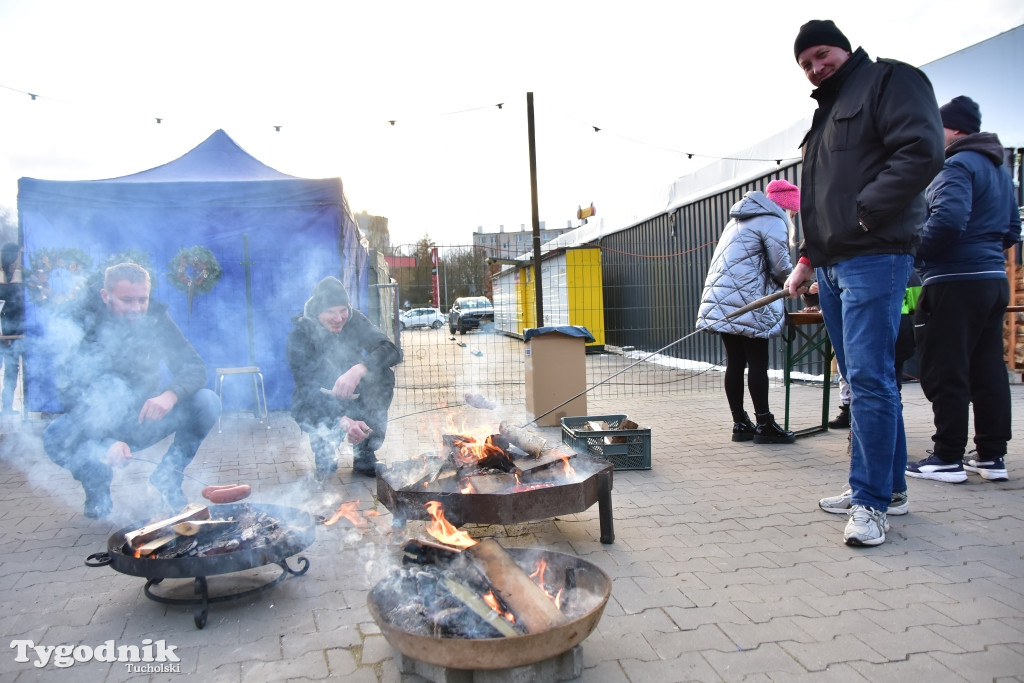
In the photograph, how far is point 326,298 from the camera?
461 cm

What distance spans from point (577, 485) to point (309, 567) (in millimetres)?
1321

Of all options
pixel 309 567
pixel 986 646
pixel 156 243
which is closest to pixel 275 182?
pixel 156 243

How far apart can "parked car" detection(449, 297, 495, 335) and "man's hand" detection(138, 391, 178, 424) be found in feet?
26.1

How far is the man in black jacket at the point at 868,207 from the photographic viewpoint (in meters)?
2.89

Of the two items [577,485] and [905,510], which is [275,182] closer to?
[577,485]

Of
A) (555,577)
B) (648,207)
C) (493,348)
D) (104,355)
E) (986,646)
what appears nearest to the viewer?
(986,646)

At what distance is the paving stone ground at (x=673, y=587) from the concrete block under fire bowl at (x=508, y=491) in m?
0.28

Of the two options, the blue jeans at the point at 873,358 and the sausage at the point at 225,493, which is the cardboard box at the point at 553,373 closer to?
the blue jeans at the point at 873,358

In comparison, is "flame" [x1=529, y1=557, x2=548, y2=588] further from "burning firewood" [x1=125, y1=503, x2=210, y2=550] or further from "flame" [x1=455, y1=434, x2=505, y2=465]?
"burning firewood" [x1=125, y1=503, x2=210, y2=550]

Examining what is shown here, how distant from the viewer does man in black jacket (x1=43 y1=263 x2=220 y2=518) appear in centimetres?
376

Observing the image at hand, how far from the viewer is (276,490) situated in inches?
173

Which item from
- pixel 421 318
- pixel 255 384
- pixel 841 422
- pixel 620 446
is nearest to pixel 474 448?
pixel 620 446

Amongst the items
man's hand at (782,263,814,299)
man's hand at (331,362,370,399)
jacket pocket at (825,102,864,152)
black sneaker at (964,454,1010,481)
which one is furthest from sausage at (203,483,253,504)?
black sneaker at (964,454,1010,481)

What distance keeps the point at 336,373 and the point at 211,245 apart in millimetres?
3826
